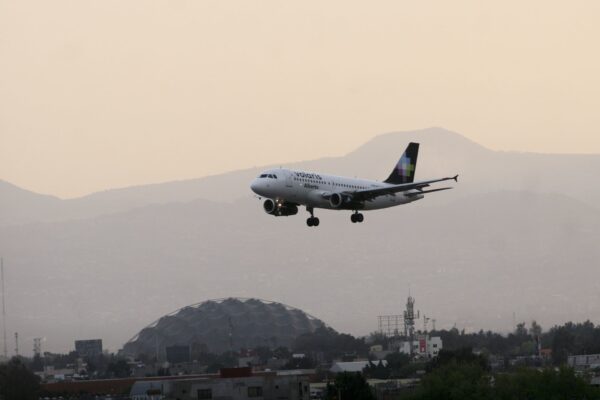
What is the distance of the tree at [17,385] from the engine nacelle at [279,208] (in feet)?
143

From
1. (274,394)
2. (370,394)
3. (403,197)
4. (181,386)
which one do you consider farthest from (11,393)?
(403,197)

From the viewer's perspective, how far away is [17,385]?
14400cm

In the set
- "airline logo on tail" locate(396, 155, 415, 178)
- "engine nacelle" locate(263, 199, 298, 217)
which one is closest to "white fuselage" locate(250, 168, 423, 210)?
"engine nacelle" locate(263, 199, 298, 217)

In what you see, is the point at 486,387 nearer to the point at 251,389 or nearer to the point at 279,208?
the point at 251,389

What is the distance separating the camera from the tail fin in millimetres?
131500

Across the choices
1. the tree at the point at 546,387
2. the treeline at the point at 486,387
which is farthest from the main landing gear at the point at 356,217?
the tree at the point at 546,387

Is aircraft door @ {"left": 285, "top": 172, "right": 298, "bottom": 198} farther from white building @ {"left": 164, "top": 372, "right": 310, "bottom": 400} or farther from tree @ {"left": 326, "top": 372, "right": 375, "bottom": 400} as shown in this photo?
white building @ {"left": 164, "top": 372, "right": 310, "bottom": 400}

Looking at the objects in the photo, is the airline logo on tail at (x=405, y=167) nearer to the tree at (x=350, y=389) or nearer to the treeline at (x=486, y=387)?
the treeline at (x=486, y=387)

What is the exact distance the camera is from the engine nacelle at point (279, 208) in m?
110

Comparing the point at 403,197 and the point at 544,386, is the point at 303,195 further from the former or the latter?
the point at 544,386

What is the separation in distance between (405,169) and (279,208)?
26.1m

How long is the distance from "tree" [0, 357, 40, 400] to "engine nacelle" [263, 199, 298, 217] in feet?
143

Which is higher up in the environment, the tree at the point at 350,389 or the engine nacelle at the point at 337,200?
the engine nacelle at the point at 337,200

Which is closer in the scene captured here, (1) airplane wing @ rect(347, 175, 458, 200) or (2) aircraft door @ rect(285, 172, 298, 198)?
(2) aircraft door @ rect(285, 172, 298, 198)
